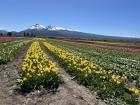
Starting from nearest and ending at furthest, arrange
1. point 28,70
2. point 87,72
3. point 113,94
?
1. point 113,94
2. point 28,70
3. point 87,72

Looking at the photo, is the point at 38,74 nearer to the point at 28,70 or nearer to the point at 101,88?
the point at 28,70

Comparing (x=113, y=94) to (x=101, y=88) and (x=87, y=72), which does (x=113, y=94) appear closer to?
(x=101, y=88)

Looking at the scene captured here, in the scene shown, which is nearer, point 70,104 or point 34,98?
point 70,104

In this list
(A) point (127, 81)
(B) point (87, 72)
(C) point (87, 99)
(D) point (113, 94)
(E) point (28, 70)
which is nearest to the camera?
(C) point (87, 99)

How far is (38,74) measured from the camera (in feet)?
42.0

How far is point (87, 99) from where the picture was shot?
36.8 ft

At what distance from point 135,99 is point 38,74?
415cm

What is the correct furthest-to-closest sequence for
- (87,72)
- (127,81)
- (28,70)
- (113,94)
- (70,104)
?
(127,81) → (87,72) → (28,70) → (113,94) → (70,104)

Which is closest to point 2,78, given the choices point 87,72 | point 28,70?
point 28,70

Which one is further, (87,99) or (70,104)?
(87,99)

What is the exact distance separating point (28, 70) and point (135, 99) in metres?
4.89

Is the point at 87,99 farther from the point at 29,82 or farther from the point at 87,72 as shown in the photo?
the point at 87,72

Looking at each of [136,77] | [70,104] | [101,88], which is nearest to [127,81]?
[136,77]

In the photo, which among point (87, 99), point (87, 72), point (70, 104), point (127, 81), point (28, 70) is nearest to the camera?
point (70, 104)
